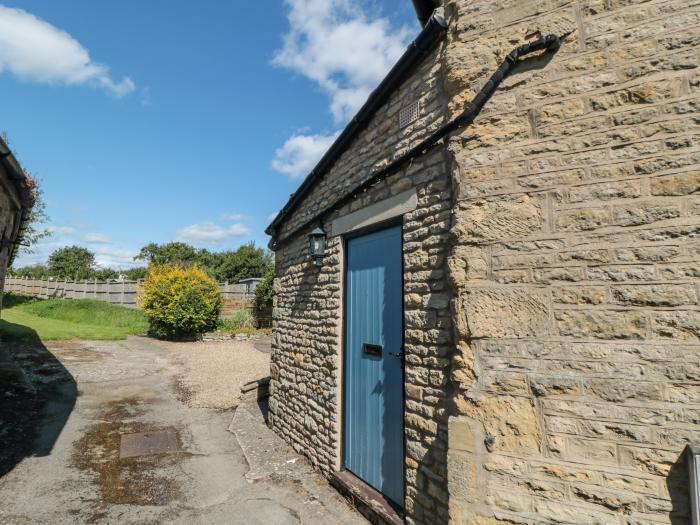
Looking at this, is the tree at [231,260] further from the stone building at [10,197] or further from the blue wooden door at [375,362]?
the blue wooden door at [375,362]

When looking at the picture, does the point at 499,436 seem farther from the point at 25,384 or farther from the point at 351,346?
the point at 25,384

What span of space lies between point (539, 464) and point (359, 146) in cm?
354

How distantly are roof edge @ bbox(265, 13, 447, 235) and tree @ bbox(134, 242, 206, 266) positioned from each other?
1666 inches

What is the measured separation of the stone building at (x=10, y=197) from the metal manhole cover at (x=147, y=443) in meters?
3.08

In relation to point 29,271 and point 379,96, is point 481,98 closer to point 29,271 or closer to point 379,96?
point 379,96

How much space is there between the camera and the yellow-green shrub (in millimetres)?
15445

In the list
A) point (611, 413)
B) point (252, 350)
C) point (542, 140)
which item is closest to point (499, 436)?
point (611, 413)

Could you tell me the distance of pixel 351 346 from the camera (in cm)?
446

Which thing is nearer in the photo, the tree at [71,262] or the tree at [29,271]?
the tree at [29,271]

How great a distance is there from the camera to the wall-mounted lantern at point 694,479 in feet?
6.41

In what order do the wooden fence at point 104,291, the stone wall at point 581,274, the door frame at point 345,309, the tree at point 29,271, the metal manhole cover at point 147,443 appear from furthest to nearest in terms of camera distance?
the tree at point 29,271 < the wooden fence at point 104,291 < the metal manhole cover at point 147,443 < the door frame at point 345,309 < the stone wall at point 581,274

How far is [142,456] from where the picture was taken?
207 inches

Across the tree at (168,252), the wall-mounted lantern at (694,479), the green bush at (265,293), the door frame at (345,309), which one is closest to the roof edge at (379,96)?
the door frame at (345,309)

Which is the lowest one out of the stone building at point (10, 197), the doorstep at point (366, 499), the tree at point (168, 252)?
the doorstep at point (366, 499)
